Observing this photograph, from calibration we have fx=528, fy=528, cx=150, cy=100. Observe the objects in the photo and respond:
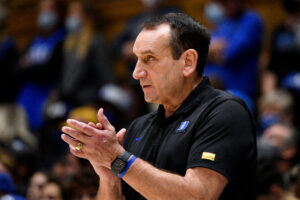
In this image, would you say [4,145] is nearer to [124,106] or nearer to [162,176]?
[124,106]

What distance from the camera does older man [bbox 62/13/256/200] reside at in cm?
237

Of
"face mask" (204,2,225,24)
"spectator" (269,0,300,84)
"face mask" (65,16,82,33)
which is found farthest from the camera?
"face mask" (65,16,82,33)

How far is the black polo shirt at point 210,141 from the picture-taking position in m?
2.43

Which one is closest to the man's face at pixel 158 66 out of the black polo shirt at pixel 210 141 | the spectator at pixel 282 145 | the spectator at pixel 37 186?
the black polo shirt at pixel 210 141

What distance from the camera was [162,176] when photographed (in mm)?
2355

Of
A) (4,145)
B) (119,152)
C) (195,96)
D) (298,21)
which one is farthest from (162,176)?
(4,145)

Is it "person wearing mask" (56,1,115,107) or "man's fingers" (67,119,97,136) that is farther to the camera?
"person wearing mask" (56,1,115,107)

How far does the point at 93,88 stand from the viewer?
7281 millimetres

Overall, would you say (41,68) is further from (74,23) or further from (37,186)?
(37,186)

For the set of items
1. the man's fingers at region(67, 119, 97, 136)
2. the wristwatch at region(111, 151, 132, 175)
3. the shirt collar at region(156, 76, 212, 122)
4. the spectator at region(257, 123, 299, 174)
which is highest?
the shirt collar at region(156, 76, 212, 122)

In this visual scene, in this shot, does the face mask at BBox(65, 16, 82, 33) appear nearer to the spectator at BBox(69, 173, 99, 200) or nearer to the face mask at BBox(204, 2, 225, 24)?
the face mask at BBox(204, 2, 225, 24)

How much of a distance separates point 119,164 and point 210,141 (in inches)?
17.3

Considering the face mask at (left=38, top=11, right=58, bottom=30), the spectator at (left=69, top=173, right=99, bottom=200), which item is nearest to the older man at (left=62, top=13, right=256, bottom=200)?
the spectator at (left=69, top=173, right=99, bottom=200)

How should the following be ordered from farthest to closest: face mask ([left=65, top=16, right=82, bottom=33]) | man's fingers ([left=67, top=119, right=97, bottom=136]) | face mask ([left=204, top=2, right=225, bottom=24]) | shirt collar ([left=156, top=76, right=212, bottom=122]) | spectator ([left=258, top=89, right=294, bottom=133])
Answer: face mask ([left=65, top=16, right=82, bottom=33]) → face mask ([left=204, top=2, right=225, bottom=24]) → spectator ([left=258, top=89, right=294, bottom=133]) → shirt collar ([left=156, top=76, right=212, bottom=122]) → man's fingers ([left=67, top=119, right=97, bottom=136])
